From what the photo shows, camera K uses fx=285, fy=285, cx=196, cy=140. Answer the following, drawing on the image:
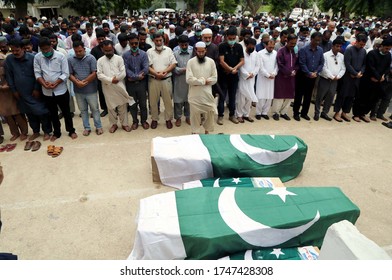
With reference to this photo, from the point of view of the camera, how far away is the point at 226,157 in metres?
3.96

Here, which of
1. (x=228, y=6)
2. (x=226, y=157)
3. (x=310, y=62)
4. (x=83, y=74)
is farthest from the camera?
(x=228, y=6)

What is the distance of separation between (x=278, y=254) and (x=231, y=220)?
53 centimetres

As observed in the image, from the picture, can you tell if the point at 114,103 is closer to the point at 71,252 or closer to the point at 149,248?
the point at 71,252

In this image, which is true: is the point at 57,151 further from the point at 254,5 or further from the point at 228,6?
the point at 228,6

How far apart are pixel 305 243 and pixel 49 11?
104 feet

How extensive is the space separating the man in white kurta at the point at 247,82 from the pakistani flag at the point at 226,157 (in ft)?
6.71

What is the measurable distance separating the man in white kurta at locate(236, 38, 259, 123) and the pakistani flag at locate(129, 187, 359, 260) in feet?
11.3

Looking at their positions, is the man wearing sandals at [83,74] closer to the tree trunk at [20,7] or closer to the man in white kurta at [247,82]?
the man in white kurta at [247,82]

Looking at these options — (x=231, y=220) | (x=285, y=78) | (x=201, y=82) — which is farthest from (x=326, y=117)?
(x=231, y=220)

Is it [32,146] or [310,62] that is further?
[310,62]

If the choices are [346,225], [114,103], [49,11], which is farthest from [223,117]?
[49,11]

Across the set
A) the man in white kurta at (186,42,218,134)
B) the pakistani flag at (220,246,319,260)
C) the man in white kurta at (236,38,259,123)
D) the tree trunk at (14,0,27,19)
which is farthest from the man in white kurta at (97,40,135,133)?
the tree trunk at (14,0,27,19)

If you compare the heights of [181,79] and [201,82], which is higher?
[201,82]

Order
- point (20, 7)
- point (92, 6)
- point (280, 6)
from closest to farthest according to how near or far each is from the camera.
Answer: point (20, 7), point (92, 6), point (280, 6)
